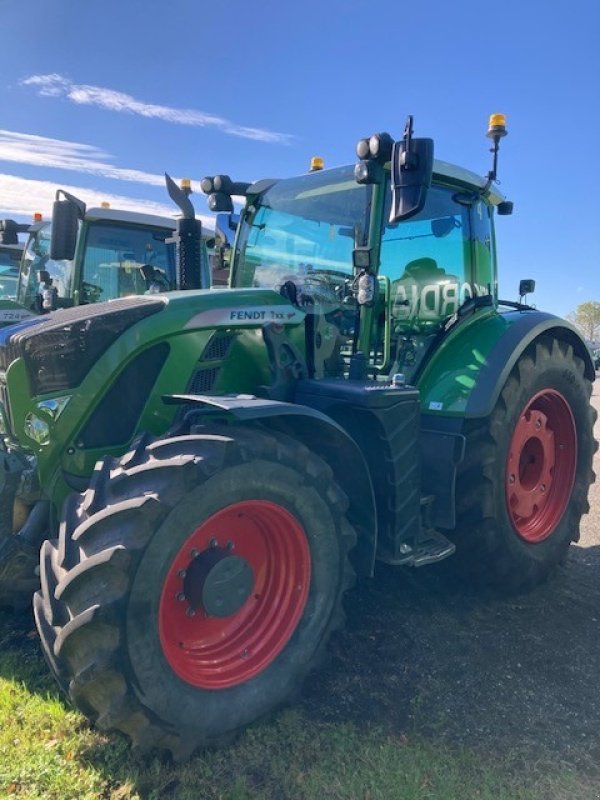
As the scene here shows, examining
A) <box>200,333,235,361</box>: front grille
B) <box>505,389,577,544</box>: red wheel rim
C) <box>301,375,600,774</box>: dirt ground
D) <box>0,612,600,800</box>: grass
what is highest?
<box>200,333,235,361</box>: front grille

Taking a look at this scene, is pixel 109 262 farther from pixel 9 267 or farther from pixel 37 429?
pixel 37 429

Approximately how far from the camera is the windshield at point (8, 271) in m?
10.6

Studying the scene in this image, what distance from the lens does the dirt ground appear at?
108 inches

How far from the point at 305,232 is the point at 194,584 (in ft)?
7.03

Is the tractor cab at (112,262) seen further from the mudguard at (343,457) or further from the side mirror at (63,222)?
the mudguard at (343,457)

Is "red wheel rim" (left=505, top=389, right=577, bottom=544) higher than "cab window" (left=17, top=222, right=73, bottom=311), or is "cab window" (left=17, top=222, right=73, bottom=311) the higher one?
"cab window" (left=17, top=222, right=73, bottom=311)

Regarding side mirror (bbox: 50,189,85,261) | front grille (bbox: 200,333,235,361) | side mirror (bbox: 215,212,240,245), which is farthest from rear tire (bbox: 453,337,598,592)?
side mirror (bbox: 50,189,85,261)

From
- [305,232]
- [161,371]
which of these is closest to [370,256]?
[305,232]

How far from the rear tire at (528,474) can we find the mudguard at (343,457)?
91 centimetres

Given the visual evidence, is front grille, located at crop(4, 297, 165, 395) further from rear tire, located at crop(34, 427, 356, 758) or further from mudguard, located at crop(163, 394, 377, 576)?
rear tire, located at crop(34, 427, 356, 758)

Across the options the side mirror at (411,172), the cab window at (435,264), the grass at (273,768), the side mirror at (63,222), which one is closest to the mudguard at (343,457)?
the grass at (273,768)

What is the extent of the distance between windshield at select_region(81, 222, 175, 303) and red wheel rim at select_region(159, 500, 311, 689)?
16.8ft

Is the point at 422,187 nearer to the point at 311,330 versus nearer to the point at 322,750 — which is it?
the point at 311,330

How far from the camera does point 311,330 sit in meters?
3.46
